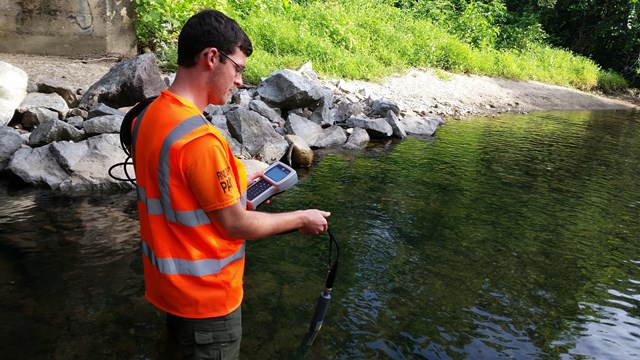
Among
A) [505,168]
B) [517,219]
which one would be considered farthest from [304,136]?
[517,219]

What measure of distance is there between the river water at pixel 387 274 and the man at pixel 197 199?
118cm

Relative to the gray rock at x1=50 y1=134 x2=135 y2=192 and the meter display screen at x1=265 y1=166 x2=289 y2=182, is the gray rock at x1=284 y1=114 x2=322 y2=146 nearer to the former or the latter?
the gray rock at x1=50 y1=134 x2=135 y2=192

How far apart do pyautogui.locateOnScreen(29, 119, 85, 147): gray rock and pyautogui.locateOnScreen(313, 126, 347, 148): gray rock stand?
13.4ft

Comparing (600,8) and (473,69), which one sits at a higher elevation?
(600,8)

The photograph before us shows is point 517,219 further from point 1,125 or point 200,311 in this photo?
point 1,125

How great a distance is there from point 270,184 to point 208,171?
60 centimetres

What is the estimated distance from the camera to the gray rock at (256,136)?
884 centimetres

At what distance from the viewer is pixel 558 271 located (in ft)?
18.1

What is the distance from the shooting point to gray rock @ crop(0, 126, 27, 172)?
24.0 feet

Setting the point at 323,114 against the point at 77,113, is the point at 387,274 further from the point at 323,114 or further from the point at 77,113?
the point at 323,114

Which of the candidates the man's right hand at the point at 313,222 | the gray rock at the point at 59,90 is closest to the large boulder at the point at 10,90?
the gray rock at the point at 59,90

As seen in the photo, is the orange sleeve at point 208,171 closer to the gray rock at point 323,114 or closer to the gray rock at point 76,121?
the gray rock at point 76,121

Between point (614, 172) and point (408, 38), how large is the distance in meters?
9.82

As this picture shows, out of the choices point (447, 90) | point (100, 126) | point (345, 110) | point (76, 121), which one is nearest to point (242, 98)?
point (345, 110)
